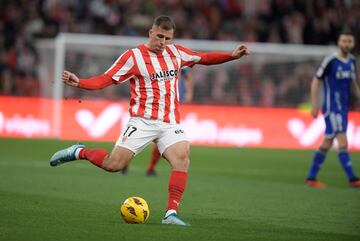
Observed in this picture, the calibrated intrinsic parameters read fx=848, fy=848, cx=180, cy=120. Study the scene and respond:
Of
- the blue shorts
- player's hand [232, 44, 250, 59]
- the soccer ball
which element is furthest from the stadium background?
player's hand [232, 44, 250, 59]

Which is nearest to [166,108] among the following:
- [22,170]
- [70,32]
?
[22,170]

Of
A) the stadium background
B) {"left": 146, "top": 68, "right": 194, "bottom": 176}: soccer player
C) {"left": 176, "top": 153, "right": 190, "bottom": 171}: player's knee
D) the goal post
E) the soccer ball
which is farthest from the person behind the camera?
the goal post

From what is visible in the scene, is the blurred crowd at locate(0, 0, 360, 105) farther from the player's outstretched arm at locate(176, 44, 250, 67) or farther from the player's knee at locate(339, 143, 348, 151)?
the player's outstretched arm at locate(176, 44, 250, 67)

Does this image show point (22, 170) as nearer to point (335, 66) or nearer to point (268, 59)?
point (335, 66)

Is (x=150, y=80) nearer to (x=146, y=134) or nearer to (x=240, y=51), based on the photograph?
(x=146, y=134)

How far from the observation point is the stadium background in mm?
8648

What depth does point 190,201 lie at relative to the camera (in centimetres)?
1058

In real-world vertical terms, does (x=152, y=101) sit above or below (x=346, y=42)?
below

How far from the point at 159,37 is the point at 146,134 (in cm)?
99

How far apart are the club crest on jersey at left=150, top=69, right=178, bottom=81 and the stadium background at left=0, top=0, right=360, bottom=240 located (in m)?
0.90

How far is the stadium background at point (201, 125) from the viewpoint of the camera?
865cm

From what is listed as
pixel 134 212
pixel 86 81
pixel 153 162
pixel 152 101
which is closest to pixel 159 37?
pixel 152 101

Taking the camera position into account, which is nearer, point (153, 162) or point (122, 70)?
point (122, 70)

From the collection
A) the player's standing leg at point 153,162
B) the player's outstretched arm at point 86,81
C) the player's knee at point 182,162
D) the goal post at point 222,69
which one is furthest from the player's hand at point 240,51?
the goal post at point 222,69
